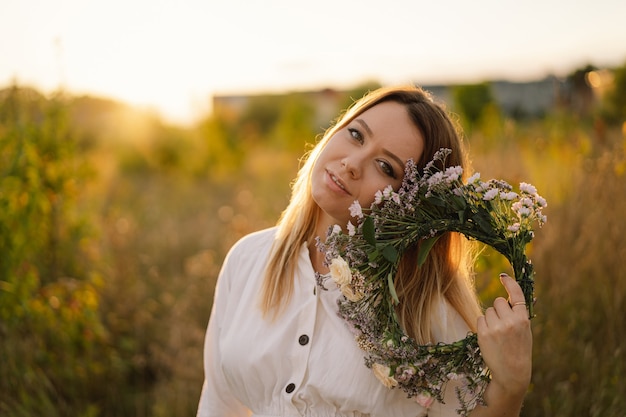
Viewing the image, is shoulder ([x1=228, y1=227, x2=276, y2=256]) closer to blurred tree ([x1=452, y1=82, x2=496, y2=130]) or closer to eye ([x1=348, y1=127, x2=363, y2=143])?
eye ([x1=348, y1=127, x2=363, y2=143])

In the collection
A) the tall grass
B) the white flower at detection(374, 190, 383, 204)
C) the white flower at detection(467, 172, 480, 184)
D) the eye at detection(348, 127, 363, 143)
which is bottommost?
the tall grass

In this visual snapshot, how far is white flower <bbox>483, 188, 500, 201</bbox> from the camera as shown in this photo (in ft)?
5.35

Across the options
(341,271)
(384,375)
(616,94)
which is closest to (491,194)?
(341,271)

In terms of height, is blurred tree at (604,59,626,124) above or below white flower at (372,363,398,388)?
above

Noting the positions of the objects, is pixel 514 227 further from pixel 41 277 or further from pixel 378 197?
pixel 41 277

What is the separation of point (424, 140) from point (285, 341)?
871mm

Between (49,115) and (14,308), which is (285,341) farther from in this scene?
(49,115)

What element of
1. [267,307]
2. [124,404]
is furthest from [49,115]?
[267,307]

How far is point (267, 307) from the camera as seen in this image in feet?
6.76

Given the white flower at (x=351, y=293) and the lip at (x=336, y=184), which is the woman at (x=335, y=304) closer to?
the lip at (x=336, y=184)

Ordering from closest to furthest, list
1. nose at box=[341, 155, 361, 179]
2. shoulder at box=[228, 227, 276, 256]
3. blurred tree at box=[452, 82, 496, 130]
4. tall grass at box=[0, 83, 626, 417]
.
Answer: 1. nose at box=[341, 155, 361, 179]
2. shoulder at box=[228, 227, 276, 256]
3. tall grass at box=[0, 83, 626, 417]
4. blurred tree at box=[452, 82, 496, 130]

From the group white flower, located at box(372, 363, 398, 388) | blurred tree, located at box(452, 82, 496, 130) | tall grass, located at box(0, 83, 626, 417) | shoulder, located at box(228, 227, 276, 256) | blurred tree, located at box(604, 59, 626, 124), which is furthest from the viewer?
blurred tree, located at box(452, 82, 496, 130)

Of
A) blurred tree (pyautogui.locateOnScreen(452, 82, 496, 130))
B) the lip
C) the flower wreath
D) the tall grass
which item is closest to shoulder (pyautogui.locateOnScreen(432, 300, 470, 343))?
the flower wreath

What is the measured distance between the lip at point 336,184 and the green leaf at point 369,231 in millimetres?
242
